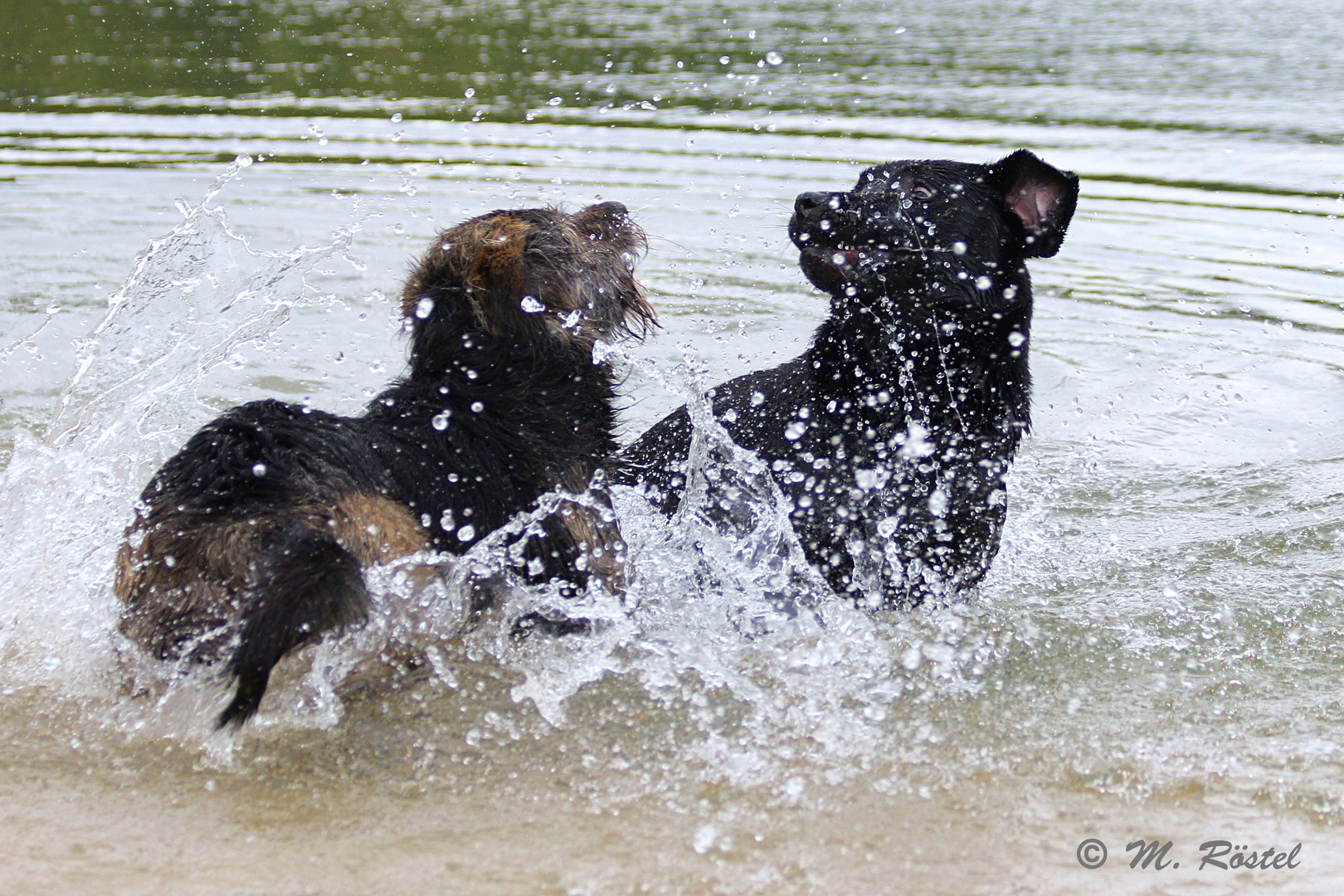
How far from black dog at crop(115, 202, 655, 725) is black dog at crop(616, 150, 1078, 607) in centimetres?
70

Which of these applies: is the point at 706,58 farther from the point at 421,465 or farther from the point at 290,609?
the point at 290,609

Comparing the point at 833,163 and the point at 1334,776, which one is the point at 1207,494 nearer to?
the point at 1334,776

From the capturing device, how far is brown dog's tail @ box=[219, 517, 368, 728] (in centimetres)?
329

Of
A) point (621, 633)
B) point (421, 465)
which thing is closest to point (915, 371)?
point (621, 633)

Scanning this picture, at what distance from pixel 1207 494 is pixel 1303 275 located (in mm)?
3855

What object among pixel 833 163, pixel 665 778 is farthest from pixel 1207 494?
pixel 833 163

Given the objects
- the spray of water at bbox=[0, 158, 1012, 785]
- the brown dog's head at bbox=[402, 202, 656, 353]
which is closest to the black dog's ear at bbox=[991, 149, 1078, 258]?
the spray of water at bbox=[0, 158, 1012, 785]

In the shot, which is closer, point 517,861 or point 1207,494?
point 517,861

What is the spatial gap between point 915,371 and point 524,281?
142 cm

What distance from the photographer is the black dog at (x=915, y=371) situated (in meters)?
4.66

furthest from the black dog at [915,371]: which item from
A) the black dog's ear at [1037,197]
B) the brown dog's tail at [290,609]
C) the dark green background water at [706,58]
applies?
the dark green background water at [706,58]

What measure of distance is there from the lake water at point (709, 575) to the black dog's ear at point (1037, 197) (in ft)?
4.35

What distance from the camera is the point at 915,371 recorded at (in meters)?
4.72

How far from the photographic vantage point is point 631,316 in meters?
4.80
